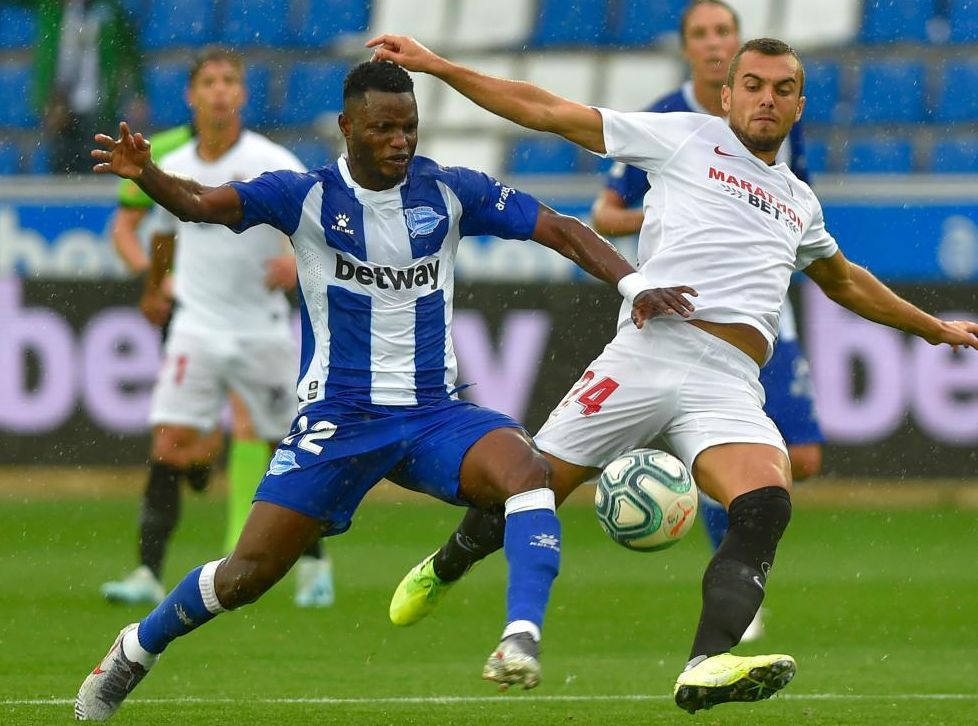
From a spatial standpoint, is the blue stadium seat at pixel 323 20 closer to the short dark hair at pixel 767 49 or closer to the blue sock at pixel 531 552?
the short dark hair at pixel 767 49

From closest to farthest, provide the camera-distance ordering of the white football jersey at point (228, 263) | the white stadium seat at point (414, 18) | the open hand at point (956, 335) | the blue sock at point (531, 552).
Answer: the blue sock at point (531, 552)
the open hand at point (956, 335)
the white football jersey at point (228, 263)
the white stadium seat at point (414, 18)

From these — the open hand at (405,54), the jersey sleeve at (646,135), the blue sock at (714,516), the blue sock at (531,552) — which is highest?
the open hand at (405,54)

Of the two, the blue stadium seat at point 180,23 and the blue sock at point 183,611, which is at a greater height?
the blue stadium seat at point 180,23

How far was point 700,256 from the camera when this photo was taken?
256 inches

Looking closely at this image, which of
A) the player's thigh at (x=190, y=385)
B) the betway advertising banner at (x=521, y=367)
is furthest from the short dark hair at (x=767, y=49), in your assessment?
the betway advertising banner at (x=521, y=367)

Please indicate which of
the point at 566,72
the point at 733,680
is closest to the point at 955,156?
the point at 566,72

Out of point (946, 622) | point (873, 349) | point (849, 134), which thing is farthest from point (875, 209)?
point (946, 622)

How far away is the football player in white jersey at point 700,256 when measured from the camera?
634 cm

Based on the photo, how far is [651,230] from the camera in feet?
22.1

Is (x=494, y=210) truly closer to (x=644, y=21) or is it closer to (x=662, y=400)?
(x=662, y=400)

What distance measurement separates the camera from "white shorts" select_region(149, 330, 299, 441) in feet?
32.1

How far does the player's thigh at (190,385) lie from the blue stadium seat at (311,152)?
21.7ft

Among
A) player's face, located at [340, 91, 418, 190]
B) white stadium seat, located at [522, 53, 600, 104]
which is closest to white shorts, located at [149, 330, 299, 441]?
player's face, located at [340, 91, 418, 190]

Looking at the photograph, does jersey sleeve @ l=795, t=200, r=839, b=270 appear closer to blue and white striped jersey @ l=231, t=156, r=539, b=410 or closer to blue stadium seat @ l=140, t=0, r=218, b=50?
blue and white striped jersey @ l=231, t=156, r=539, b=410
